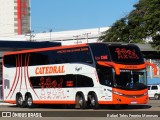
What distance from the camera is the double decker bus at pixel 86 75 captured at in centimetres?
2922

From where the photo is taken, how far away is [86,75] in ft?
98.4

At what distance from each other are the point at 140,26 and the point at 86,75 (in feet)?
82.4

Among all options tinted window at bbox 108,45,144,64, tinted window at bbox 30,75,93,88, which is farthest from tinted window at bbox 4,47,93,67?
tinted window at bbox 108,45,144,64

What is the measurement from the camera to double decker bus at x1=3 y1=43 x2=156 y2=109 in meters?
29.2

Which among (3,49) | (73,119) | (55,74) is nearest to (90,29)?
(3,49)

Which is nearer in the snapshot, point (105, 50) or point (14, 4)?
point (105, 50)

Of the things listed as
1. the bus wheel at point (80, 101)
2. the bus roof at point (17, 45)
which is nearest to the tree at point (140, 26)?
the bus roof at point (17, 45)

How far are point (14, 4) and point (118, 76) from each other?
134m

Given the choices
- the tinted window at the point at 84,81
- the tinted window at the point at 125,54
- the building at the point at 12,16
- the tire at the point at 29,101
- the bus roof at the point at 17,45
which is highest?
the building at the point at 12,16

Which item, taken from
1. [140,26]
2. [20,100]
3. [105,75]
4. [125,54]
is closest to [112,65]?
[105,75]

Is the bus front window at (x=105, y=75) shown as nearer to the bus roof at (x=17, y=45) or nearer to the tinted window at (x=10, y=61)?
the tinted window at (x=10, y=61)

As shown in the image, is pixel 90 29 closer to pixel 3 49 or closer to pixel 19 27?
pixel 19 27

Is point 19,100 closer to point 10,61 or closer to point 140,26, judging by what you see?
point 10,61

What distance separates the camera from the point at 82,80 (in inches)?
1197
